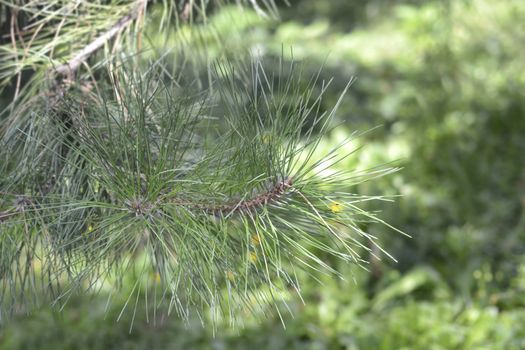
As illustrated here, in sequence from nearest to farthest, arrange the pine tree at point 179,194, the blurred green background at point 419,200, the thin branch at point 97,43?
the pine tree at point 179,194
the thin branch at point 97,43
the blurred green background at point 419,200

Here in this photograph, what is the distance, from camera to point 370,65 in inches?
200

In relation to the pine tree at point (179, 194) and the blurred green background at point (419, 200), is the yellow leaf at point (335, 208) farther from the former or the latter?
the blurred green background at point (419, 200)

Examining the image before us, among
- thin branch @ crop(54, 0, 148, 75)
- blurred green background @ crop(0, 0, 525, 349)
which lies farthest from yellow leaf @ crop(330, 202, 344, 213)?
blurred green background @ crop(0, 0, 525, 349)

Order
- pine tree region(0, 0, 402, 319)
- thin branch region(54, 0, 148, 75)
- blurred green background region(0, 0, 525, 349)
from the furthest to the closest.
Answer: blurred green background region(0, 0, 525, 349), thin branch region(54, 0, 148, 75), pine tree region(0, 0, 402, 319)

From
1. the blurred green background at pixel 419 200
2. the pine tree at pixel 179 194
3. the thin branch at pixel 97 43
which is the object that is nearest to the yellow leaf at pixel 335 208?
the pine tree at pixel 179 194

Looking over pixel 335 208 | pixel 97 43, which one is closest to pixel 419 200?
pixel 97 43

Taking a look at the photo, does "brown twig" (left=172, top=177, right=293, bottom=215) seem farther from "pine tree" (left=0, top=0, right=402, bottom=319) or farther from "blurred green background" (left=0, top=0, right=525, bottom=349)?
"blurred green background" (left=0, top=0, right=525, bottom=349)

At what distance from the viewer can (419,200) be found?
3.86 meters

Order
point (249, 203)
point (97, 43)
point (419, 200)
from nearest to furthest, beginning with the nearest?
1. point (249, 203)
2. point (97, 43)
3. point (419, 200)

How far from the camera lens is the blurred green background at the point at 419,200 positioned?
3.19m

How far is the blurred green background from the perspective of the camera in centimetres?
319

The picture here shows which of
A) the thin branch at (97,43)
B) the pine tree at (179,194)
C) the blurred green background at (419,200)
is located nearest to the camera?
the pine tree at (179,194)

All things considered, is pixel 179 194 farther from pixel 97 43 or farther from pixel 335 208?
pixel 97 43

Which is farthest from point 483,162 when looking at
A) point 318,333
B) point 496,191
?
point 318,333
